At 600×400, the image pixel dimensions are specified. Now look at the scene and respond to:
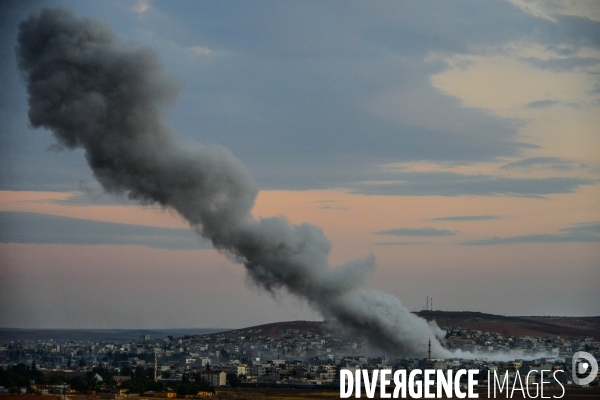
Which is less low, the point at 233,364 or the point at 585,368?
the point at 233,364

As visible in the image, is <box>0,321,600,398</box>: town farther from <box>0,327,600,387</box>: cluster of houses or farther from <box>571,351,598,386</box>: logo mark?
<box>571,351,598,386</box>: logo mark

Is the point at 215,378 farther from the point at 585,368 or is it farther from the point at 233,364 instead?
the point at 585,368

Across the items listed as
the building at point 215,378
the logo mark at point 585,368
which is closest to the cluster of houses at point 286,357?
the building at point 215,378

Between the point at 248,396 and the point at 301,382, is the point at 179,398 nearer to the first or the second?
the point at 248,396

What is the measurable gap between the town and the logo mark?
3.01 feet

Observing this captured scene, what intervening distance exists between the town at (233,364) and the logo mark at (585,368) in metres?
0.92

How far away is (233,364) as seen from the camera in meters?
125

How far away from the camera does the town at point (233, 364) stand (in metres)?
87.2

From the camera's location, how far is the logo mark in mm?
96625

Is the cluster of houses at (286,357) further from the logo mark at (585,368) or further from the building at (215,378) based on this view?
the logo mark at (585,368)

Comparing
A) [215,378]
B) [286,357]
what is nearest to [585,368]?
[215,378]

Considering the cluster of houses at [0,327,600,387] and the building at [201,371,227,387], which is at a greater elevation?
the cluster of houses at [0,327,600,387]

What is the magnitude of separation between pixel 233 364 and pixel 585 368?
44.7 metres

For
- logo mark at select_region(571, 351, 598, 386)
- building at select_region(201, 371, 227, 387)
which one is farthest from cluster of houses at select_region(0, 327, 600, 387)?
logo mark at select_region(571, 351, 598, 386)
